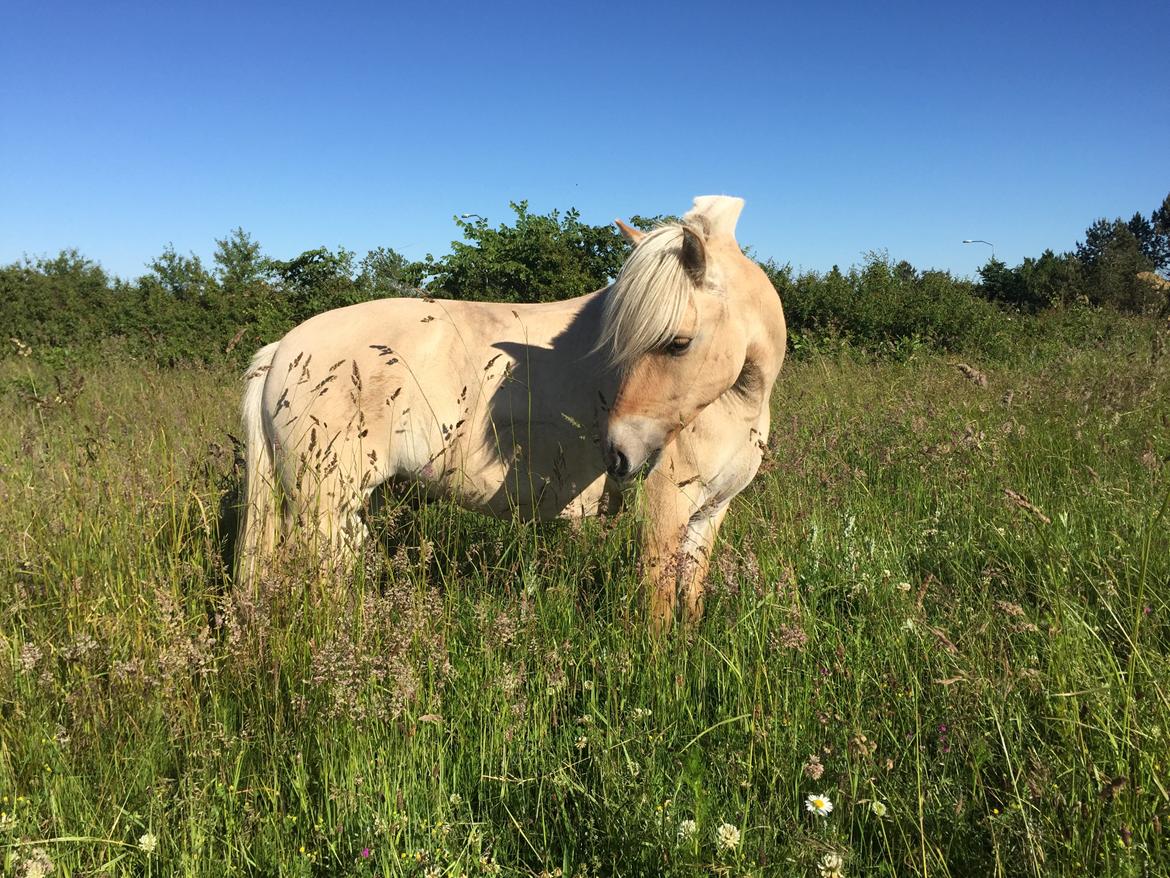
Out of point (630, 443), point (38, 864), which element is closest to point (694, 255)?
point (630, 443)

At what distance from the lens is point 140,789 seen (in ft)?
5.31

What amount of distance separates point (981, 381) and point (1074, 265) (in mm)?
27190

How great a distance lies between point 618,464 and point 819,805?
4.37 ft

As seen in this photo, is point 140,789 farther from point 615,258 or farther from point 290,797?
point 615,258

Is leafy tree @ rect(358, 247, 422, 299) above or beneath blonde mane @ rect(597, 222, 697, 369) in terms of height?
above

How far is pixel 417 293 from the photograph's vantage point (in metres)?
6.75

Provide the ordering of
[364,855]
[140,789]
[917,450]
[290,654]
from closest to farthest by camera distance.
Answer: [364,855] → [140,789] → [290,654] → [917,450]

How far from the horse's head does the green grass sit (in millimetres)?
491

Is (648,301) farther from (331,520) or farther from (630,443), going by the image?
(331,520)

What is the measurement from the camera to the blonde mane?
2.43 metres

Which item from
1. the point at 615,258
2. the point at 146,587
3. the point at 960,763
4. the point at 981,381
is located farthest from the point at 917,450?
the point at 615,258

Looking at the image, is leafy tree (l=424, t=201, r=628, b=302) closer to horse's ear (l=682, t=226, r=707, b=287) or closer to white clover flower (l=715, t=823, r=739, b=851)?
horse's ear (l=682, t=226, r=707, b=287)

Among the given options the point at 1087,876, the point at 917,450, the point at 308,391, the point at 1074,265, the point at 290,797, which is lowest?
the point at 290,797

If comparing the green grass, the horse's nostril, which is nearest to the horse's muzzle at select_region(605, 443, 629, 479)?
the horse's nostril
